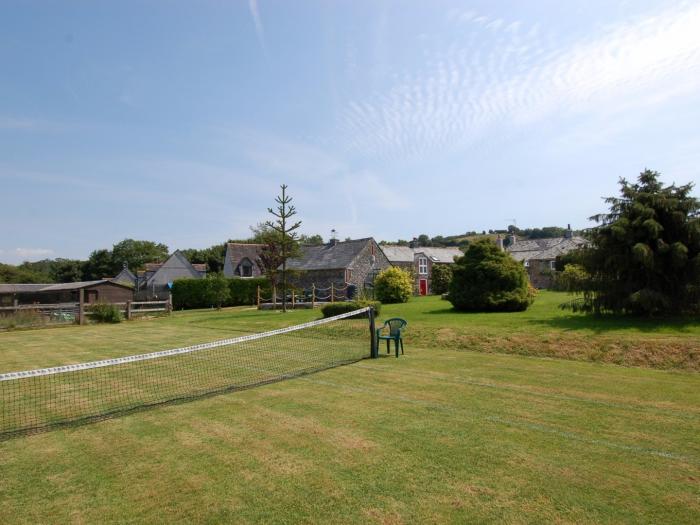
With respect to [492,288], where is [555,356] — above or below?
below

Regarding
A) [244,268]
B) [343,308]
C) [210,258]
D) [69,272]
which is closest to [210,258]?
[210,258]

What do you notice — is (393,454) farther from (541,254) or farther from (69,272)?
(69,272)

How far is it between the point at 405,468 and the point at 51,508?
368 cm

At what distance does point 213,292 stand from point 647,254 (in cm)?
3581

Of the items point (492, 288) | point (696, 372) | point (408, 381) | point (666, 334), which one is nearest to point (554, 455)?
point (408, 381)

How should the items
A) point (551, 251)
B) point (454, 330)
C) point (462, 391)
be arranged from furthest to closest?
1. point (551, 251)
2. point (454, 330)
3. point (462, 391)

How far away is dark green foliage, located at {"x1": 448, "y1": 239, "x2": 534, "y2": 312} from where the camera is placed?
2325cm

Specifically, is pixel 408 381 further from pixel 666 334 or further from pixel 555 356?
pixel 666 334

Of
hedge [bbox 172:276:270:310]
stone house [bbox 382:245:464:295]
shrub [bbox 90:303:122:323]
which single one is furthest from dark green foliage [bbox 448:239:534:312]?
stone house [bbox 382:245:464:295]

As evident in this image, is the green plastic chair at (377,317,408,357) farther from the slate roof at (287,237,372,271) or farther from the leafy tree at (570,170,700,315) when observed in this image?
the slate roof at (287,237,372,271)

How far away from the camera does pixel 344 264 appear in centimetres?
4753

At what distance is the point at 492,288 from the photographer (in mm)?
23672

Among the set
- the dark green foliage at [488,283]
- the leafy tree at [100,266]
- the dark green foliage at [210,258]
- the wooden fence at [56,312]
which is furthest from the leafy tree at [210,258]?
the dark green foliage at [488,283]

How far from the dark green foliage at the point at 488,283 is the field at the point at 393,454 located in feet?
38.5
